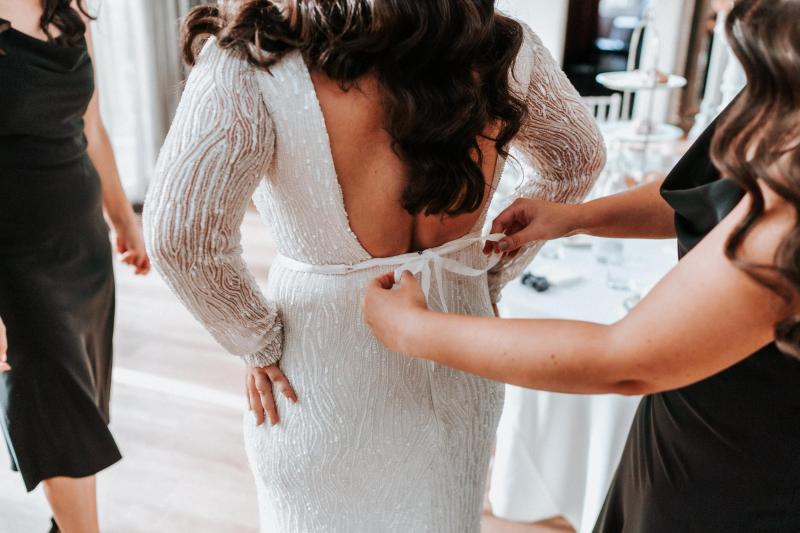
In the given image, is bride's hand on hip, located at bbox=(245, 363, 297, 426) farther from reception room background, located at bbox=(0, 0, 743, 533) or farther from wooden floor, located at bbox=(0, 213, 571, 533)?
wooden floor, located at bbox=(0, 213, 571, 533)

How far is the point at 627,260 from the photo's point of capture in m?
Result: 2.25

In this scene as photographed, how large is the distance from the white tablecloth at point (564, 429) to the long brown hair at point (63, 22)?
1.28 m

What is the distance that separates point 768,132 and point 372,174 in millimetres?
493

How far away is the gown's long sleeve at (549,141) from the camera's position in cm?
112

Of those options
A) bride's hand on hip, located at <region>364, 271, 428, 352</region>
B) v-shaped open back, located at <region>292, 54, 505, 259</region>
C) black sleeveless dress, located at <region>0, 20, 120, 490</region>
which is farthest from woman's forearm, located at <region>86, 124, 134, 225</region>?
bride's hand on hip, located at <region>364, 271, 428, 352</region>

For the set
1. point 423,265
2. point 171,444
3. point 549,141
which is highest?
point 549,141

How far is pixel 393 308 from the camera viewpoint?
0.88m

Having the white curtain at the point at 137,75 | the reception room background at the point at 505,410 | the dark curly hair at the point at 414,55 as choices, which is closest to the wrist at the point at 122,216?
the reception room background at the point at 505,410

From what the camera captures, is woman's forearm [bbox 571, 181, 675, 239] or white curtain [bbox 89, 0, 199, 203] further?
white curtain [bbox 89, 0, 199, 203]

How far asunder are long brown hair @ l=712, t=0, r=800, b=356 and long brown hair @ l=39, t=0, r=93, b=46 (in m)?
1.58

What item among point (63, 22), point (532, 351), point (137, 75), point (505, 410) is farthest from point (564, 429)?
point (137, 75)

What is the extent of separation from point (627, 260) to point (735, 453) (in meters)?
1.34

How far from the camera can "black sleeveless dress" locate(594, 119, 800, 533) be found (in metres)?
0.88

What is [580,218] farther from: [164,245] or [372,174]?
[164,245]
